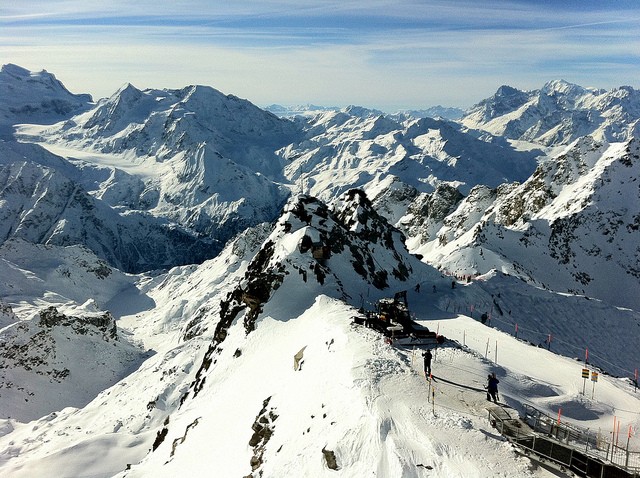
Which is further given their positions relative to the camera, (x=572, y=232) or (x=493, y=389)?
(x=572, y=232)

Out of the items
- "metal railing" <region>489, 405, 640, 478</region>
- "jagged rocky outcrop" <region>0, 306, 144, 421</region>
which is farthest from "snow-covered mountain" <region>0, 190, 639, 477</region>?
"jagged rocky outcrop" <region>0, 306, 144, 421</region>

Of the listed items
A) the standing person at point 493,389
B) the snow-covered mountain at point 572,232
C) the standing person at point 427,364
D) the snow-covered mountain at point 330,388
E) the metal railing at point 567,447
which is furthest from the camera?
the snow-covered mountain at point 572,232

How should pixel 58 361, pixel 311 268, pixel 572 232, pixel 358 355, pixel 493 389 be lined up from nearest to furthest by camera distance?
pixel 493 389 → pixel 358 355 → pixel 311 268 → pixel 572 232 → pixel 58 361

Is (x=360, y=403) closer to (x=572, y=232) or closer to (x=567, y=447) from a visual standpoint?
(x=567, y=447)

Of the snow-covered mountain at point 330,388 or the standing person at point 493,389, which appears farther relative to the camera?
the standing person at point 493,389

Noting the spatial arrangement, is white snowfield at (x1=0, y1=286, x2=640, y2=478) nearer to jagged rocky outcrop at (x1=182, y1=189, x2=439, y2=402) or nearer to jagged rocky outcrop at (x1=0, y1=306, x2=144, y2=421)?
jagged rocky outcrop at (x1=182, y1=189, x2=439, y2=402)

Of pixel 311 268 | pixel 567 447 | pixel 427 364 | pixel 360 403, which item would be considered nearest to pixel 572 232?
pixel 311 268

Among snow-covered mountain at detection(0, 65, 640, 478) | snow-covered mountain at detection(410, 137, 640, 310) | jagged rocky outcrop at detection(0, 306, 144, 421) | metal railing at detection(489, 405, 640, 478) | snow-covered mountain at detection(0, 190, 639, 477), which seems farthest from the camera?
jagged rocky outcrop at detection(0, 306, 144, 421)

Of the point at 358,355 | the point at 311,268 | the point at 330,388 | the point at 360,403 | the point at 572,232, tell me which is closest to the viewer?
the point at 360,403

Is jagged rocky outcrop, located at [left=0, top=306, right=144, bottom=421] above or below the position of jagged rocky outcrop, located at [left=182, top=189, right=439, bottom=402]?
below

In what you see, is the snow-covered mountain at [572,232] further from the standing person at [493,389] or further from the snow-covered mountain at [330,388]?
the standing person at [493,389]

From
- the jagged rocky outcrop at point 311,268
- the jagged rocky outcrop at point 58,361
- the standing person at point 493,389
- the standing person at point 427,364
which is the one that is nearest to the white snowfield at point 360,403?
the standing person at point 427,364
